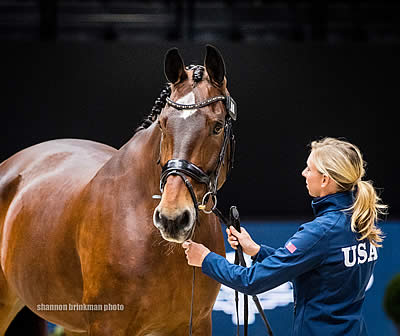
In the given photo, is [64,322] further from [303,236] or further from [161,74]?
[161,74]

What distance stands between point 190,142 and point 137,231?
1.58 feet

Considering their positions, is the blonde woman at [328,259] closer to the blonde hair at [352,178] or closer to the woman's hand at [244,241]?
the blonde hair at [352,178]

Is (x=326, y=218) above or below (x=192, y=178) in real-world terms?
below

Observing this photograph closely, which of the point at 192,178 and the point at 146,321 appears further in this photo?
the point at 146,321

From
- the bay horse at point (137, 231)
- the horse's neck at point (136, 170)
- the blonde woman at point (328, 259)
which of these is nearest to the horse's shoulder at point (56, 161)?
the bay horse at point (137, 231)

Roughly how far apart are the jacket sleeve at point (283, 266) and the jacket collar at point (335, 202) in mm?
107

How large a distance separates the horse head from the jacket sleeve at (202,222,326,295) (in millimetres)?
199

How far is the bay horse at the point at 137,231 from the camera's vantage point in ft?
6.30

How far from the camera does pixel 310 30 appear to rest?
502cm

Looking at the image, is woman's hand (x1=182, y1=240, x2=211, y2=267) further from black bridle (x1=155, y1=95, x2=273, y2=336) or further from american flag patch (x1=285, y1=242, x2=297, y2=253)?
american flag patch (x1=285, y1=242, x2=297, y2=253)

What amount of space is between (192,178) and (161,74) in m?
2.56

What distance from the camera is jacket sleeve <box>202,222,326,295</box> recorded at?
5.74 feet

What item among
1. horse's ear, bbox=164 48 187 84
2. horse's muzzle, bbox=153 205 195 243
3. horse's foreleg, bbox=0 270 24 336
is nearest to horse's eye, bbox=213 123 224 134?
horse's ear, bbox=164 48 187 84

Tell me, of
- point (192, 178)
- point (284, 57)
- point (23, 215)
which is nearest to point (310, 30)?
point (284, 57)
